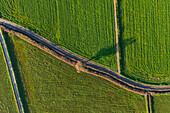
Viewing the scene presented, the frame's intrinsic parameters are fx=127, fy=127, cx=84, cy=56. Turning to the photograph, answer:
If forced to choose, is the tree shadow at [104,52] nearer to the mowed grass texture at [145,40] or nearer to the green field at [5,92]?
the mowed grass texture at [145,40]

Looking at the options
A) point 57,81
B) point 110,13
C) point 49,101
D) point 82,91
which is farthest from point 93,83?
point 110,13

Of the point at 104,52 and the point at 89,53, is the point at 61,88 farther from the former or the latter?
the point at 104,52

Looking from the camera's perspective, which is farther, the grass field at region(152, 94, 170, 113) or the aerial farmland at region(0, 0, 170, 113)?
the grass field at region(152, 94, 170, 113)

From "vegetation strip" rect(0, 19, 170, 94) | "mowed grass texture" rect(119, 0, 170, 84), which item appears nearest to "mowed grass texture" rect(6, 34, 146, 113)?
"vegetation strip" rect(0, 19, 170, 94)

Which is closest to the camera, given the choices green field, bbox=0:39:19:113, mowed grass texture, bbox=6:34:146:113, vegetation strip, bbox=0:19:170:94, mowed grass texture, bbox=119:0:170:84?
mowed grass texture, bbox=119:0:170:84

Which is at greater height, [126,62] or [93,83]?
[126,62]

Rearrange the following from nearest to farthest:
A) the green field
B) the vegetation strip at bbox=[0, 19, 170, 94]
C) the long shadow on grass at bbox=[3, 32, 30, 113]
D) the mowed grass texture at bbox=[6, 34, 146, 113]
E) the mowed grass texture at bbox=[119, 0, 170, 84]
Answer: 1. the mowed grass texture at bbox=[119, 0, 170, 84]
2. the vegetation strip at bbox=[0, 19, 170, 94]
3. the mowed grass texture at bbox=[6, 34, 146, 113]
4. the long shadow on grass at bbox=[3, 32, 30, 113]
5. the green field

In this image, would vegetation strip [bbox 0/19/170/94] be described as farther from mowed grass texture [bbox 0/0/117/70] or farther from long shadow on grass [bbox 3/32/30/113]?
long shadow on grass [bbox 3/32/30/113]

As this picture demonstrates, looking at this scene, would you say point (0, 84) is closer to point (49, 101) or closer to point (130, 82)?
point (49, 101)
